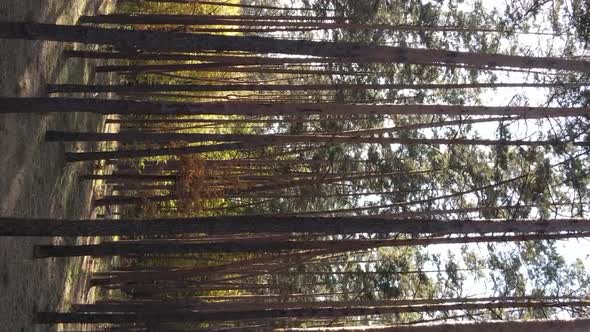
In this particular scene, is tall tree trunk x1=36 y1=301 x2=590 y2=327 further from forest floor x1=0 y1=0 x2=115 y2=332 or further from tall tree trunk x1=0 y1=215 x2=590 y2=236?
tall tree trunk x1=0 y1=215 x2=590 y2=236

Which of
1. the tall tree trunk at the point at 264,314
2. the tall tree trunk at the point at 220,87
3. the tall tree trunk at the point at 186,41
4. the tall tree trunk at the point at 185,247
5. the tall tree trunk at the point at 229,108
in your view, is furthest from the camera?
the tall tree trunk at the point at 220,87

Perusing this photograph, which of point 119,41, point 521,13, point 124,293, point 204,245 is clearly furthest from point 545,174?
point 124,293

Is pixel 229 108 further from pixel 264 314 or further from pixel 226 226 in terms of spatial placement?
pixel 264 314

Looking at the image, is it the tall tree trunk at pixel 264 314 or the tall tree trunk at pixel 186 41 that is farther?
the tall tree trunk at pixel 264 314

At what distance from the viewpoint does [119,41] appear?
5531 millimetres

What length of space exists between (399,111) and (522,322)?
109 inches

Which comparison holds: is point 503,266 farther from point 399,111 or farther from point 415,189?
point 399,111

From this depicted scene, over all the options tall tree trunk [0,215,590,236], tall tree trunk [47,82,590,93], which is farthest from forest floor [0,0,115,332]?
tall tree trunk [0,215,590,236]

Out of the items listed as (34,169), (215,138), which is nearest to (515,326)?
(215,138)

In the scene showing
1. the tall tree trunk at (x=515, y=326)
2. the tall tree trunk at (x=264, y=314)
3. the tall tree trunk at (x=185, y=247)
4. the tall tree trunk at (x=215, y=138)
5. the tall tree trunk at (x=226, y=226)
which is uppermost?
the tall tree trunk at (x=215, y=138)

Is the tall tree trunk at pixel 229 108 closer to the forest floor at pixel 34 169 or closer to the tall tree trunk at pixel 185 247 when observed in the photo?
the forest floor at pixel 34 169

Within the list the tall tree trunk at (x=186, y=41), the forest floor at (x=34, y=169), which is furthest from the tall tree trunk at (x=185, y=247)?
the tall tree trunk at (x=186, y=41)

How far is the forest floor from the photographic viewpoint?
624 cm

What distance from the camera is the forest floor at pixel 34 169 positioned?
20.5 feet
